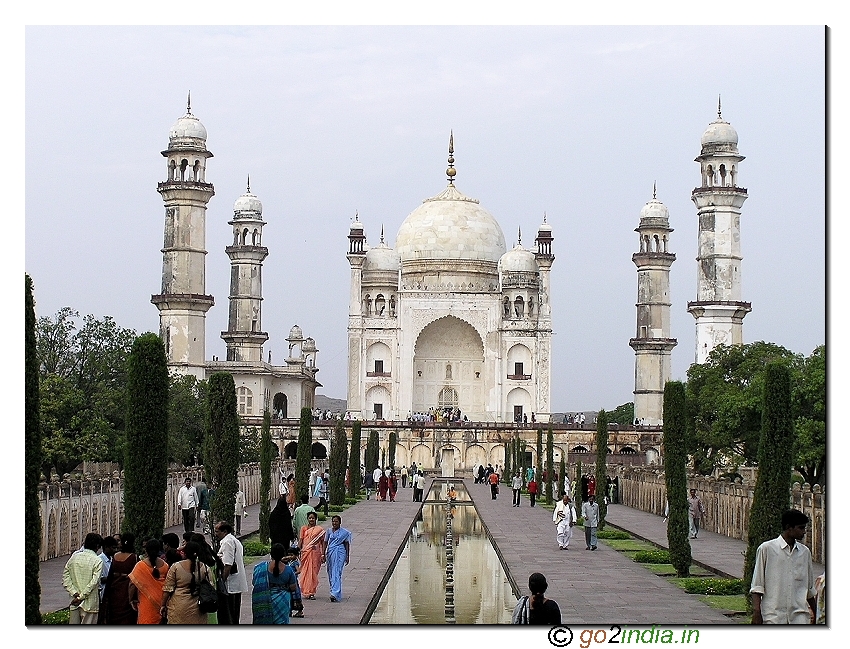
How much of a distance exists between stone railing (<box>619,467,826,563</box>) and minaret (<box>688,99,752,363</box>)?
10965 mm

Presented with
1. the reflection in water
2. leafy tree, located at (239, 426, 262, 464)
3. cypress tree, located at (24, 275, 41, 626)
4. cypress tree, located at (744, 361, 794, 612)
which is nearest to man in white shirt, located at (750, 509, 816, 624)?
cypress tree, located at (744, 361, 794, 612)

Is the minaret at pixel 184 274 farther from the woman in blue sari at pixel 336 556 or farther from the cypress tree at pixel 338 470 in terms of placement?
the woman in blue sari at pixel 336 556

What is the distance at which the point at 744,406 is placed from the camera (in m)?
27.0

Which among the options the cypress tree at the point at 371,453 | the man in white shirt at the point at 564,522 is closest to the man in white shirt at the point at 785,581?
the man in white shirt at the point at 564,522

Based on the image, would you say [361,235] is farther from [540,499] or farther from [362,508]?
[362,508]

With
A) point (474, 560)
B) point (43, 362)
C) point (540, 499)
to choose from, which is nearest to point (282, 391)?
point (540, 499)

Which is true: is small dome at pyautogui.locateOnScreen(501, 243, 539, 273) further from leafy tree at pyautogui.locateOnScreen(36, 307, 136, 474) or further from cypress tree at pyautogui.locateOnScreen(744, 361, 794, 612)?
cypress tree at pyautogui.locateOnScreen(744, 361, 794, 612)

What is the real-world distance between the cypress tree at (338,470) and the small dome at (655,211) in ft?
85.0

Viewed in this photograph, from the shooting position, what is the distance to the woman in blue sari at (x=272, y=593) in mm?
9023

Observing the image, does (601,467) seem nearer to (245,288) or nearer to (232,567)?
(232,567)

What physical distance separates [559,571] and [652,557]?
1819 millimetres

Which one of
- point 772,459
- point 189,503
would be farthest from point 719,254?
point 772,459

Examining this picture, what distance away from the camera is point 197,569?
7.93 metres

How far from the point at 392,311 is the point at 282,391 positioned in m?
5.42
